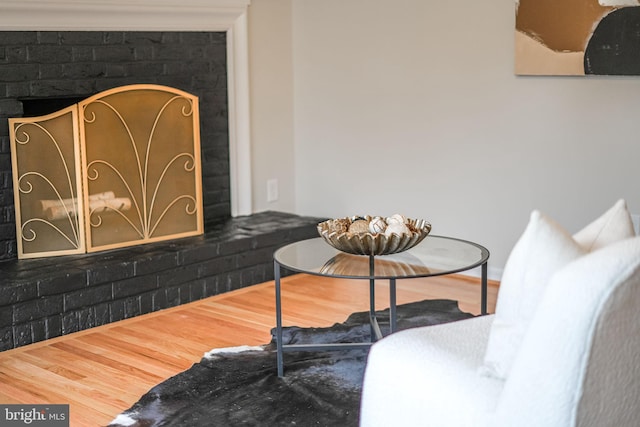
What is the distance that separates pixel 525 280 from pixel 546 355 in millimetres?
175

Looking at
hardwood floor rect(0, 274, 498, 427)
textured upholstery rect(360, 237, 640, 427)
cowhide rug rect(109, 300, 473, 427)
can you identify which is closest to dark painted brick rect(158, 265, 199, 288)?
hardwood floor rect(0, 274, 498, 427)

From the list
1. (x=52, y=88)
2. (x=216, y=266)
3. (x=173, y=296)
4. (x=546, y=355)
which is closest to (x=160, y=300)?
(x=173, y=296)

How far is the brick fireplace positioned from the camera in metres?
3.63

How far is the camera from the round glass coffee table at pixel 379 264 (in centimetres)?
281

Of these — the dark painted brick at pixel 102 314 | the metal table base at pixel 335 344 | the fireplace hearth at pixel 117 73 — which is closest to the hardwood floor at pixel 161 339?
the dark painted brick at pixel 102 314

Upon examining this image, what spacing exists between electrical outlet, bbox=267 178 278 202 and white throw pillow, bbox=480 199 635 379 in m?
3.22

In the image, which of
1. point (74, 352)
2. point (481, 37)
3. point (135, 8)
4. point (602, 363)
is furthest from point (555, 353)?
point (135, 8)

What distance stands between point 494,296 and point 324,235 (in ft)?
4.68

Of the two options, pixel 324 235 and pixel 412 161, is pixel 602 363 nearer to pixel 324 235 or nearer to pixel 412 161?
pixel 324 235

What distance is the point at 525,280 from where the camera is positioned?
178cm

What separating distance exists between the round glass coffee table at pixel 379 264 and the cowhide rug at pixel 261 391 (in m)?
0.08

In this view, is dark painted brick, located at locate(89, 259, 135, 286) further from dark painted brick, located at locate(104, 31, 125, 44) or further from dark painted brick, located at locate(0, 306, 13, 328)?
dark painted brick, located at locate(104, 31, 125, 44)

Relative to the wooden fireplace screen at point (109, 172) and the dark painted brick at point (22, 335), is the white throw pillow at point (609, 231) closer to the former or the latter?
the dark painted brick at point (22, 335)

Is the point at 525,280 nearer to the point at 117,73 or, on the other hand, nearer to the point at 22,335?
the point at 22,335
